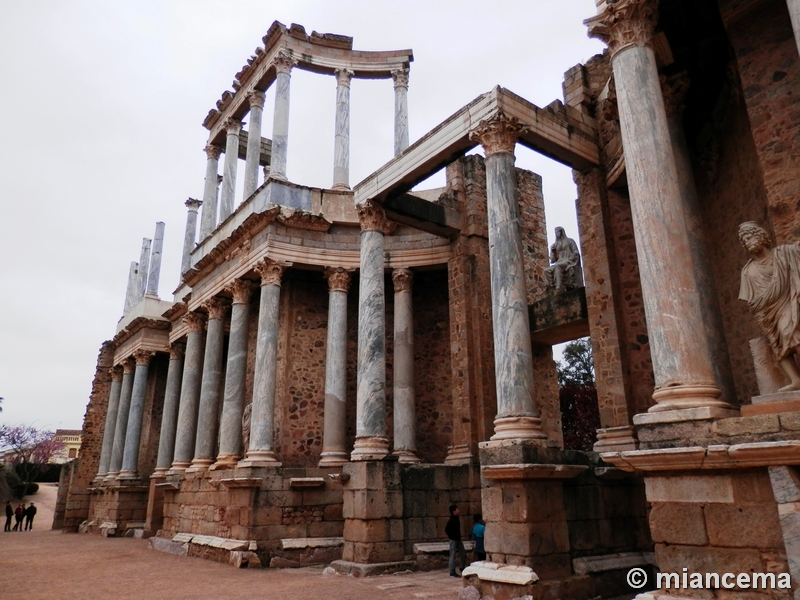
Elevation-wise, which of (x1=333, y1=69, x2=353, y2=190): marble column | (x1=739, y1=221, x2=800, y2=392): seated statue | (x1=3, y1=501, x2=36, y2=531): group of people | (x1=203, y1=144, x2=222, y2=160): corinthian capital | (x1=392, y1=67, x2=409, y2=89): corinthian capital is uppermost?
(x1=392, y1=67, x2=409, y2=89): corinthian capital

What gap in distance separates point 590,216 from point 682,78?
2.87 meters

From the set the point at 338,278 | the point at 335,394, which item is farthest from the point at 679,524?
the point at 338,278

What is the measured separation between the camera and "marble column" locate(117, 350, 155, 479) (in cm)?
2158

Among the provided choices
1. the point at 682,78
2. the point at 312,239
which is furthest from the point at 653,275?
the point at 312,239

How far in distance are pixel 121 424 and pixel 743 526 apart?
904 inches

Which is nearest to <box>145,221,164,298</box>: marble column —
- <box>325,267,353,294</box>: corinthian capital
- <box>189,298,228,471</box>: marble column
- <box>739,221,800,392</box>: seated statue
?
<box>189,298,228,471</box>: marble column

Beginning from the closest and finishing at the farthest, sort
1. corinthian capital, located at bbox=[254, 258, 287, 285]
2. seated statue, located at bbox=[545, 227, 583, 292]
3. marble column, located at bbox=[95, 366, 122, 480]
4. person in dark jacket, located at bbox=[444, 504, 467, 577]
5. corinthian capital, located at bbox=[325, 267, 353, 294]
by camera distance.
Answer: person in dark jacket, located at bbox=[444, 504, 467, 577] < seated statue, located at bbox=[545, 227, 583, 292] < corinthian capital, located at bbox=[254, 258, 287, 285] < corinthian capital, located at bbox=[325, 267, 353, 294] < marble column, located at bbox=[95, 366, 122, 480]

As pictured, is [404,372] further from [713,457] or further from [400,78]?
[713,457]

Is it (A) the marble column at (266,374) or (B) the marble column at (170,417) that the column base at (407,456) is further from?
(B) the marble column at (170,417)

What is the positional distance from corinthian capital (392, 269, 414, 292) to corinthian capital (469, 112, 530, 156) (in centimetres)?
540

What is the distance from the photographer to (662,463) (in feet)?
17.8

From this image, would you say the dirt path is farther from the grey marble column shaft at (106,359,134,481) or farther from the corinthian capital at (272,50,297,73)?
the corinthian capital at (272,50,297,73)

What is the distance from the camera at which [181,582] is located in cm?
980

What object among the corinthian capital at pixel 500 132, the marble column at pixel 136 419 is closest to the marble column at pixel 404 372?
the corinthian capital at pixel 500 132
